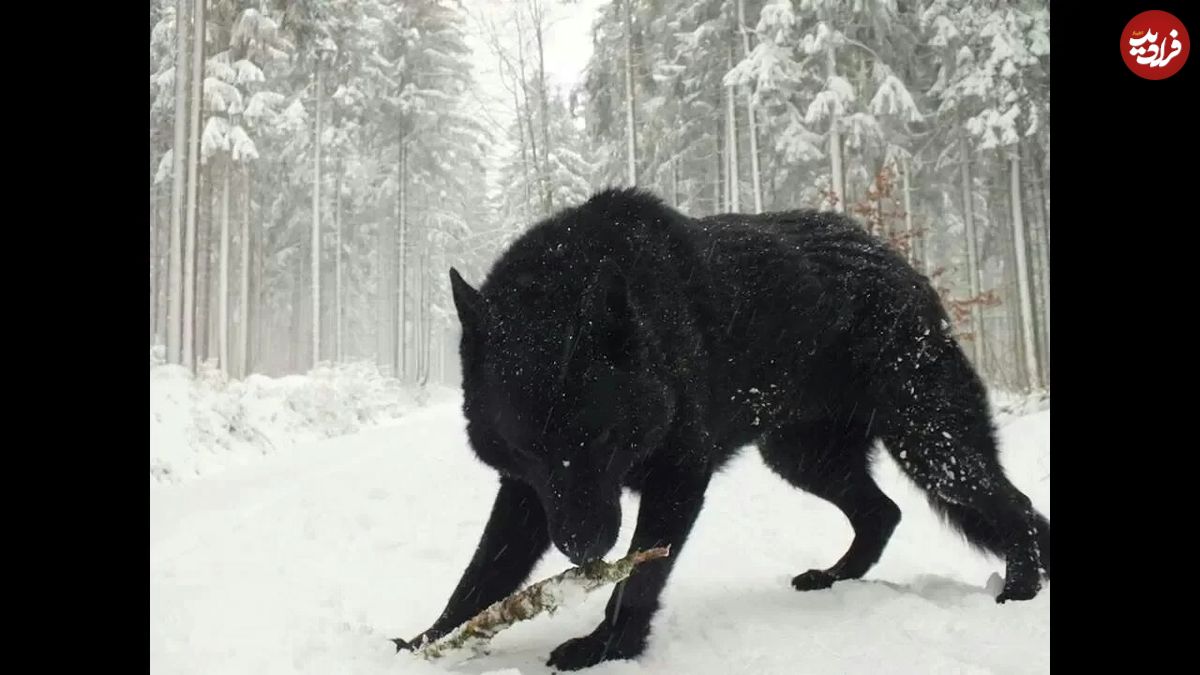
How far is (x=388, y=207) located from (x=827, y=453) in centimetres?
2054

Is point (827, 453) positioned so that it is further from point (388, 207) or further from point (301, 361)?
point (301, 361)

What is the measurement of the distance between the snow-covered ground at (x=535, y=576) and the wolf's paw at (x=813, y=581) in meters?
0.12

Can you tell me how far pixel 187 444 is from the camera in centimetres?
807

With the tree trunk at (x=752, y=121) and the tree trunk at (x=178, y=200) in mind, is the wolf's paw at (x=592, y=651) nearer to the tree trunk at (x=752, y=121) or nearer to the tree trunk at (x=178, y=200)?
the tree trunk at (x=752, y=121)

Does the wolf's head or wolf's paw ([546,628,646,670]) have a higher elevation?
the wolf's head

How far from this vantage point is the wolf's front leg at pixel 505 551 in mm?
2869

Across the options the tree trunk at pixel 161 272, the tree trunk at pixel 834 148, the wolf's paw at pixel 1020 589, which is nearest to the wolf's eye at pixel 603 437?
the wolf's paw at pixel 1020 589

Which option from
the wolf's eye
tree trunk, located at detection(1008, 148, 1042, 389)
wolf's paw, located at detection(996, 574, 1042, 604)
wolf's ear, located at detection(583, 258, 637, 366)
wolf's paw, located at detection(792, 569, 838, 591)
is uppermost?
tree trunk, located at detection(1008, 148, 1042, 389)

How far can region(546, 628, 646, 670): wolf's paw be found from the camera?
8.61 feet

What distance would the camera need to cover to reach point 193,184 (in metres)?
12.6

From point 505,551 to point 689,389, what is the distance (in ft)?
3.30

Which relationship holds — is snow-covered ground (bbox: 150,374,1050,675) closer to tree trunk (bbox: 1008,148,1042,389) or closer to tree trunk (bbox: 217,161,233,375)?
tree trunk (bbox: 1008,148,1042,389)

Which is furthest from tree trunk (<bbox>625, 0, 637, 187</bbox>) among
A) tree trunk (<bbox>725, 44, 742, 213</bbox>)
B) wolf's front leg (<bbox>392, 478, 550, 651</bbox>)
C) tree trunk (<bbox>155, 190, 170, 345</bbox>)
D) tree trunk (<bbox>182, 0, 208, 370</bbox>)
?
tree trunk (<bbox>155, 190, 170, 345</bbox>)
